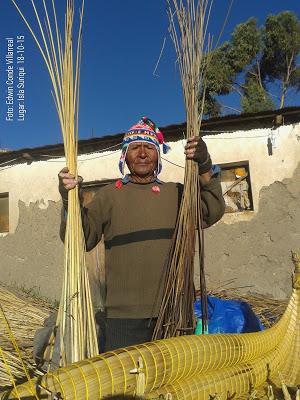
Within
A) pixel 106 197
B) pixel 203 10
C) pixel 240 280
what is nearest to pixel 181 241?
pixel 106 197

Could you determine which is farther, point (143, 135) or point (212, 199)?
point (143, 135)

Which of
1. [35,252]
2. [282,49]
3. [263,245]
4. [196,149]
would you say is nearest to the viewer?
[196,149]

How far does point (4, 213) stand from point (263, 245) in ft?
12.1

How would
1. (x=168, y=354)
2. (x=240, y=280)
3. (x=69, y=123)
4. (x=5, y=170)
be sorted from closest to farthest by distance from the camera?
(x=168, y=354)
(x=69, y=123)
(x=240, y=280)
(x=5, y=170)

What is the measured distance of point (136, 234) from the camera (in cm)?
171

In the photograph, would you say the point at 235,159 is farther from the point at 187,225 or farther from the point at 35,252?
the point at 187,225

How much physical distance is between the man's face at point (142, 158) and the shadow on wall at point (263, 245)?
2.97m

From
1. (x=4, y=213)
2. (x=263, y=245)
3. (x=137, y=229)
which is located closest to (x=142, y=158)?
(x=137, y=229)

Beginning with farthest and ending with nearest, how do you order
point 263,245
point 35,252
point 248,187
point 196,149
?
point 35,252 < point 248,187 < point 263,245 < point 196,149

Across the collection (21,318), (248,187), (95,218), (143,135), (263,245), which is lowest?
(21,318)

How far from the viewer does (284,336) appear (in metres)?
1.68

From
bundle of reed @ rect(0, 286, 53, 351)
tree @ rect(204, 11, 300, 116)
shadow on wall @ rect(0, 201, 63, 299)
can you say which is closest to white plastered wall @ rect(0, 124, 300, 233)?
shadow on wall @ rect(0, 201, 63, 299)

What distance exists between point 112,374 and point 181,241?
744 mm

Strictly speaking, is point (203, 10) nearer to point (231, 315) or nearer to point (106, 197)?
point (106, 197)
